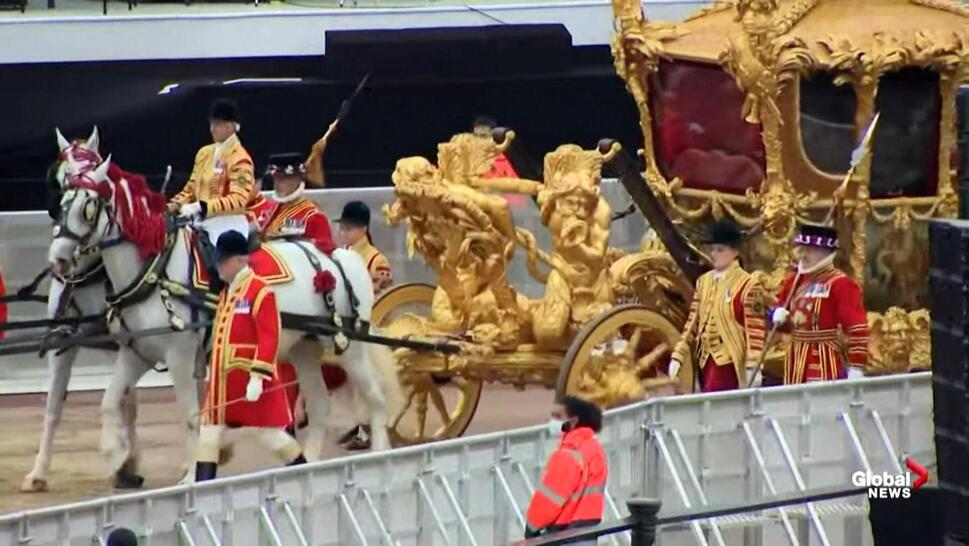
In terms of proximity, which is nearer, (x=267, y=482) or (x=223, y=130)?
(x=267, y=482)

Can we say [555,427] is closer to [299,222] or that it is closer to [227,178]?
[227,178]

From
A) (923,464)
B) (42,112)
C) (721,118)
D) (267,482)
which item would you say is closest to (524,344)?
(721,118)

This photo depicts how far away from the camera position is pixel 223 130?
15977mm

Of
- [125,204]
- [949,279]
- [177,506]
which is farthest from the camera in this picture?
[125,204]

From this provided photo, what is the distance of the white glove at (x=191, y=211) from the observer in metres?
15.6

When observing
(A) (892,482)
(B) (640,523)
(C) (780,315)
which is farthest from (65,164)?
(B) (640,523)

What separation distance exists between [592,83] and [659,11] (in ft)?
2.46

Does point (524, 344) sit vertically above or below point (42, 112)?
below

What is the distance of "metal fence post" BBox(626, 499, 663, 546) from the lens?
10.7m

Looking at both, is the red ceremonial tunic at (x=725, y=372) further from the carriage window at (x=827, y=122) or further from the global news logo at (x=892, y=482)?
the global news logo at (x=892, y=482)

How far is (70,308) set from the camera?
15.4 metres

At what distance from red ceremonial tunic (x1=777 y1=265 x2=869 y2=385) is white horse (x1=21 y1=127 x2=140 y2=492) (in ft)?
10.6

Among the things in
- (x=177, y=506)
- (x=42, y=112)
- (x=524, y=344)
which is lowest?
(x=177, y=506)

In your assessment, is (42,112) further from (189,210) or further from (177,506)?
(177,506)
